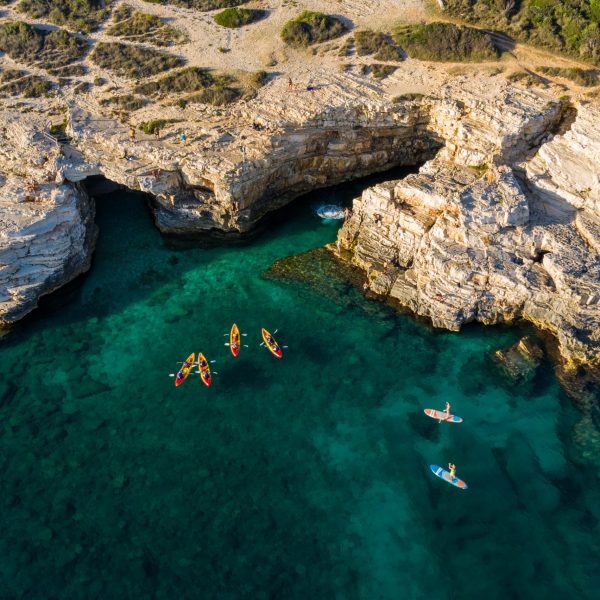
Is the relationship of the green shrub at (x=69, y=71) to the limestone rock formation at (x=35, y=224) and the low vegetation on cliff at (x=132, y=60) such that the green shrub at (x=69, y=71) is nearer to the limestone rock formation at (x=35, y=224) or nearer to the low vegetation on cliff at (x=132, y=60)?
the low vegetation on cliff at (x=132, y=60)

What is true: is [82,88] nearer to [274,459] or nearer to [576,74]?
[274,459]

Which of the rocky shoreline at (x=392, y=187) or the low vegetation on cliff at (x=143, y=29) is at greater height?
the low vegetation on cliff at (x=143, y=29)

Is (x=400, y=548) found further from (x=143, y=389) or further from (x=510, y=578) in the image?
(x=143, y=389)

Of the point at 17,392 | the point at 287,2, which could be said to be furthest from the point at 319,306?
the point at 287,2

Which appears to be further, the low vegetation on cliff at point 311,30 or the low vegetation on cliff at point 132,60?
the low vegetation on cliff at point 311,30

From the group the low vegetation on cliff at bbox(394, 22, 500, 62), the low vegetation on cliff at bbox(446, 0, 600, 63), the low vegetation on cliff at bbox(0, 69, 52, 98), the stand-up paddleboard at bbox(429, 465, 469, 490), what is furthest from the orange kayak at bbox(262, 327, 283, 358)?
the low vegetation on cliff at bbox(446, 0, 600, 63)

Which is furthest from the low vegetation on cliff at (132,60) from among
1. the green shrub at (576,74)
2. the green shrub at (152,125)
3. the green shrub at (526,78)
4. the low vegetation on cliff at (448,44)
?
the green shrub at (576,74)
